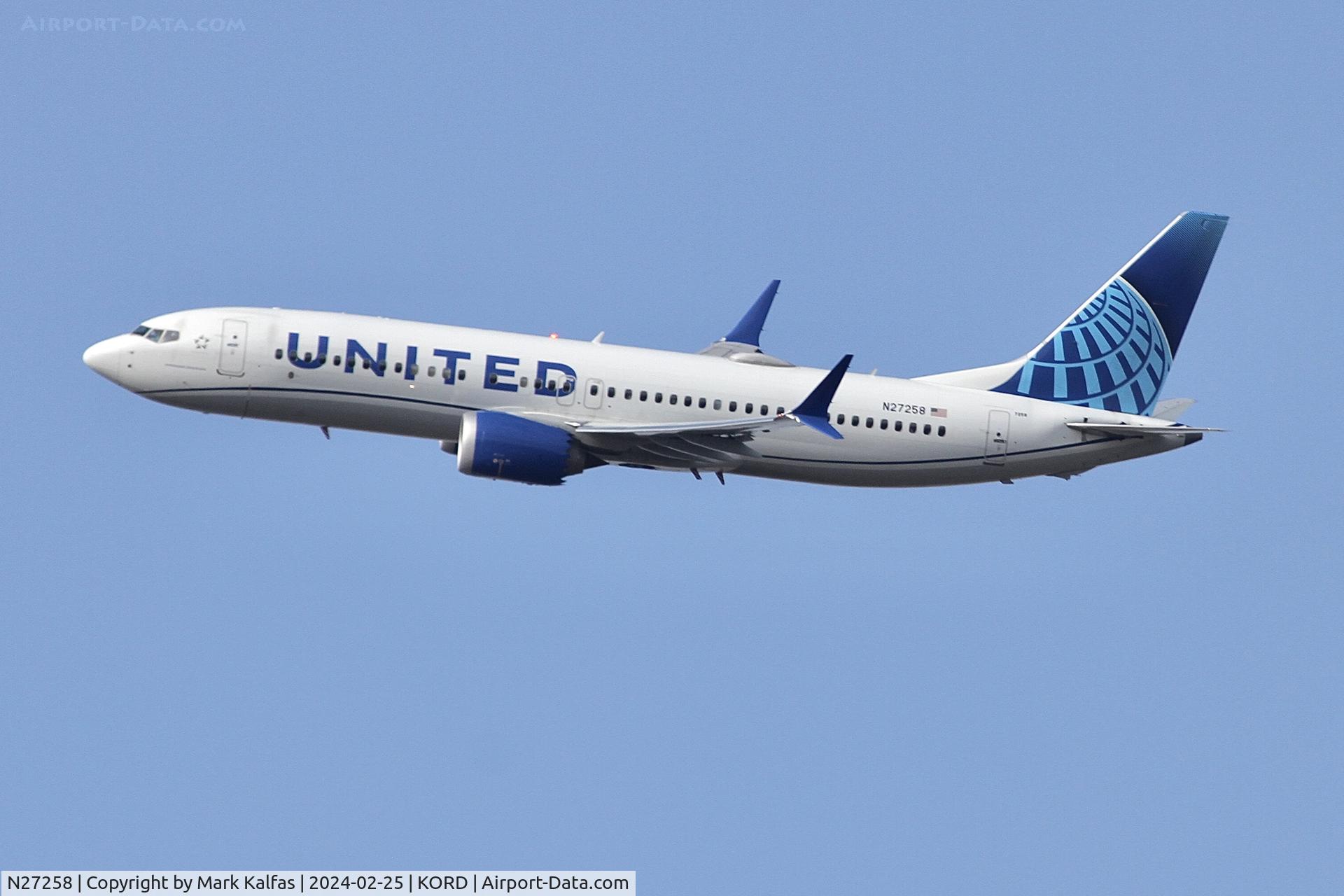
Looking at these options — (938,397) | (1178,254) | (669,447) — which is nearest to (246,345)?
(669,447)

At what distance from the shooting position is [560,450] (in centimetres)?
6469

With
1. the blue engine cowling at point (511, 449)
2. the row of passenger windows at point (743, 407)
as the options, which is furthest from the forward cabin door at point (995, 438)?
the blue engine cowling at point (511, 449)

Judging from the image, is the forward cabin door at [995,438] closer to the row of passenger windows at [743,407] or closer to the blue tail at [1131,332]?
the row of passenger windows at [743,407]

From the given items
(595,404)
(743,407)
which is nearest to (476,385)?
(595,404)

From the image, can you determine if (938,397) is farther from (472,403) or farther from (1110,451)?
(472,403)

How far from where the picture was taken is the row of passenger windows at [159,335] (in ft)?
217

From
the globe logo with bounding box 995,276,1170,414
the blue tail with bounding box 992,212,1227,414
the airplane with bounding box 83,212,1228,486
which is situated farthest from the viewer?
the blue tail with bounding box 992,212,1227,414

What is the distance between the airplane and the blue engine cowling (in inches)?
1.8

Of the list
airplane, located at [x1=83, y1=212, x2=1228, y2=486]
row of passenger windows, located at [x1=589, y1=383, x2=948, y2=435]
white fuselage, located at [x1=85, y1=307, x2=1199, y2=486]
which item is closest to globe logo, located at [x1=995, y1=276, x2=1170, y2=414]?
airplane, located at [x1=83, y1=212, x2=1228, y2=486]

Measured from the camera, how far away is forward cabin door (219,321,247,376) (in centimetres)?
6525

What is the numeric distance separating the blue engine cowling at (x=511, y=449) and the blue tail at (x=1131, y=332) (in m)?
16.1

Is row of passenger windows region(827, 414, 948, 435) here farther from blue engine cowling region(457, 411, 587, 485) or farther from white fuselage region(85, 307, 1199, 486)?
blue engine cowling region(457, 411, 587, 485)

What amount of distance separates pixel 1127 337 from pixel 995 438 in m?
7.97

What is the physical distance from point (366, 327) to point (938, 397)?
18.4 m
